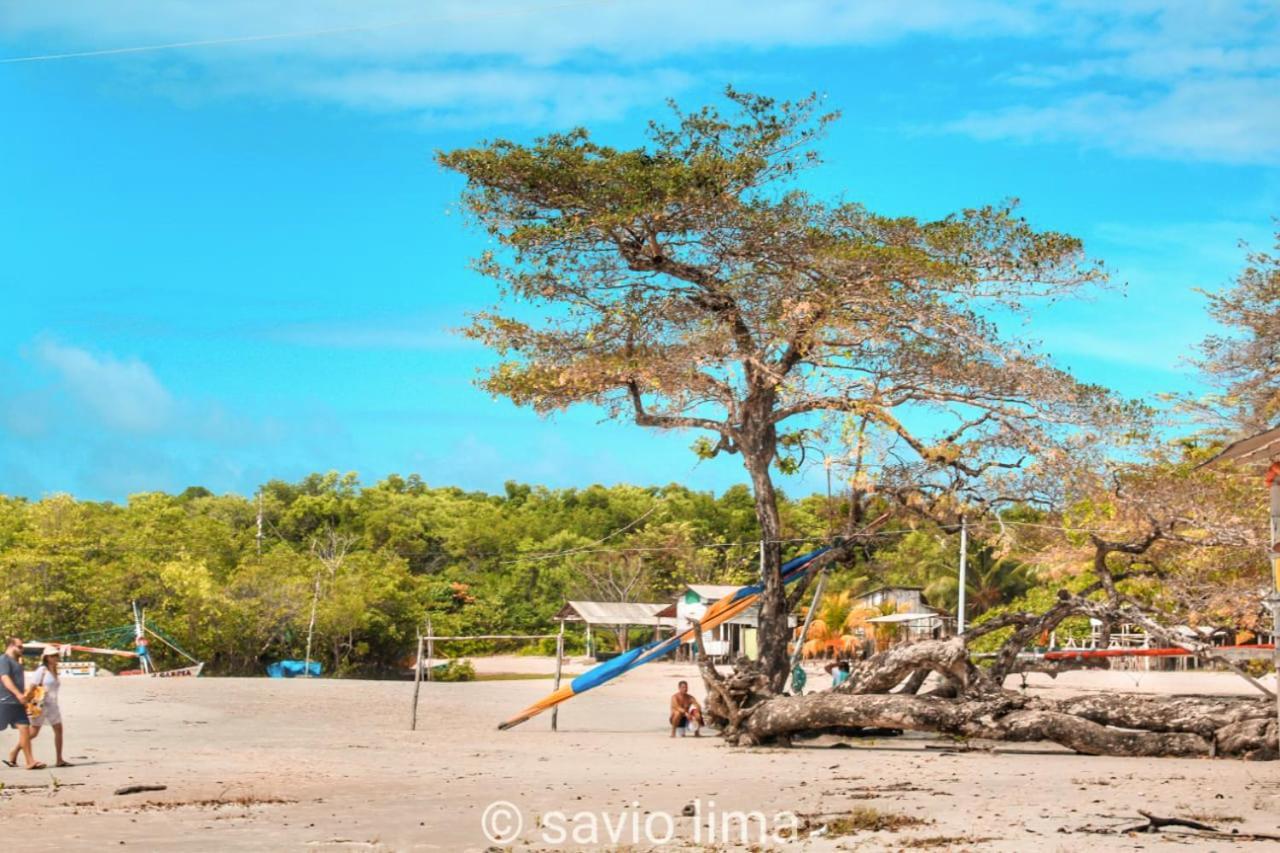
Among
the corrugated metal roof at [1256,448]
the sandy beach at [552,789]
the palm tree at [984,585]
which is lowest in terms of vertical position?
the sandy beach at [552,789]

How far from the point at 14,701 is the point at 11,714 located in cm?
12

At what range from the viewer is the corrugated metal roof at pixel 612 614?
4453 centimetres

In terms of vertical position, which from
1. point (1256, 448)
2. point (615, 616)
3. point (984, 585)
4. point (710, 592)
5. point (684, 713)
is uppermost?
point (984, 585)

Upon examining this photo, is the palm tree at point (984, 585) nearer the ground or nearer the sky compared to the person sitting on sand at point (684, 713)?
nearer the sky

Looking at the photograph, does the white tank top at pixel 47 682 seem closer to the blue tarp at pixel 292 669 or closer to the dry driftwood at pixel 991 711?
the dry driftwood at pixel 991 711

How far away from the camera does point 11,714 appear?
11.8 m

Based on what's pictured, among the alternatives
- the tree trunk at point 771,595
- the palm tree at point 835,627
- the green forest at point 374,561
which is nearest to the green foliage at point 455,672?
the green forest at point 374,561

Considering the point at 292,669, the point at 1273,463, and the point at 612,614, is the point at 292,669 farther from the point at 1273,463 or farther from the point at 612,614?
the point at 1273,463

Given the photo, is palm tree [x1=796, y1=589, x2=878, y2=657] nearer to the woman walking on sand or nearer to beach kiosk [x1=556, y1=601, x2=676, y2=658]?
beach kiosk [x1=556, y1=601, x2=676, y2=658]

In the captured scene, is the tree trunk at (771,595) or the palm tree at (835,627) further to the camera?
the palm tree at (835,627)

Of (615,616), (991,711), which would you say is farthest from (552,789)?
(615,616)

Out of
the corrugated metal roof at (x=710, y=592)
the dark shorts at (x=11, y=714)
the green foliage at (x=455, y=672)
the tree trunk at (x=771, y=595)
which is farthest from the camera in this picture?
the corrugated metal roof at (x=710, y=592)

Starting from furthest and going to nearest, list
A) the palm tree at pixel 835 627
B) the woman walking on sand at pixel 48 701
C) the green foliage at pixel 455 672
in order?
the palm tree at pixel 835 627
the green foliage at pixel 455 672
the woman walking on sand at pixel 48 701

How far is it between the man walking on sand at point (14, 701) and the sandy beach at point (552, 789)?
0.29m
